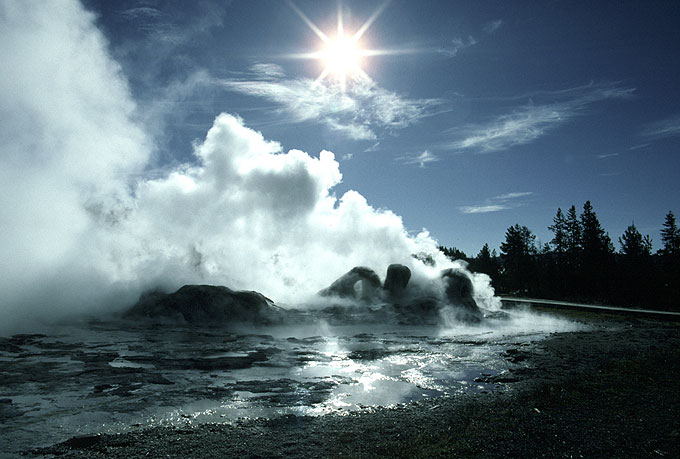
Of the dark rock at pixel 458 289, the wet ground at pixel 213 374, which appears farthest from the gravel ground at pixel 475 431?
the dark rock at pixel 458 289

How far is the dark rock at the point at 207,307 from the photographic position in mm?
25328

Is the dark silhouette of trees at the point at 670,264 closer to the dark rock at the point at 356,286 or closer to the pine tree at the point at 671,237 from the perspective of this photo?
the pine tree at the point at 671,237

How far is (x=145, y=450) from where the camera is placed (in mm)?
6645

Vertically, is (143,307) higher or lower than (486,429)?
higher

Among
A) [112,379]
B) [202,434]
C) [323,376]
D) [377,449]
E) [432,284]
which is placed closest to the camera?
[377,449]

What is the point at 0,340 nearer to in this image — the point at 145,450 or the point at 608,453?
the point at 145,450

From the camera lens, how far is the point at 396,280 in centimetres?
3438

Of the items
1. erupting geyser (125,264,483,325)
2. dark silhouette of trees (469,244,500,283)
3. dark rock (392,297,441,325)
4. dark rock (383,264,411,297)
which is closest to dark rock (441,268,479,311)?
erupting geyser (125,264,483,325)

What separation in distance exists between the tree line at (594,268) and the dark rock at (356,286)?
30970mm

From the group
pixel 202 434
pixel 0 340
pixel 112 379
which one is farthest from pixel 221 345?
pixel 202 434

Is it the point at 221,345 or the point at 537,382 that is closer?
the point at 537,382

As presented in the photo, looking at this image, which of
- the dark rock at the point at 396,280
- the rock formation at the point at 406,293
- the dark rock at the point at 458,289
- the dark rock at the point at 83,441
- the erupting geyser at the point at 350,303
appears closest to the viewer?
the dark rock at the point at 83,441

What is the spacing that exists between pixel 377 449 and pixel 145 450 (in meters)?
4.09

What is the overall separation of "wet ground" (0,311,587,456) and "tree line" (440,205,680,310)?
124ft
